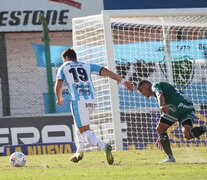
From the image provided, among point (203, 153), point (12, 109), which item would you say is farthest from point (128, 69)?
point (12, 109)

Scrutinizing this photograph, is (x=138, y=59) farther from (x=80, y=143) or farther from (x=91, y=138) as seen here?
(x=91, y=138)

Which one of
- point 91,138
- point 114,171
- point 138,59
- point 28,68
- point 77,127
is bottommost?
point 114,171

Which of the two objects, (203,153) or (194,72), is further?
(194,72)

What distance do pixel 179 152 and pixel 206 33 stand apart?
508 centimetres

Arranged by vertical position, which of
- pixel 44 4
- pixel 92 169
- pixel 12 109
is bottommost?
pixel 92 169

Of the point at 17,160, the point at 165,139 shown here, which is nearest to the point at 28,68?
the point at 17,160

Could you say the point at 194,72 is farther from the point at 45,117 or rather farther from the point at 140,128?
the point at 45,117

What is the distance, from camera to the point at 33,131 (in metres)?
18.5

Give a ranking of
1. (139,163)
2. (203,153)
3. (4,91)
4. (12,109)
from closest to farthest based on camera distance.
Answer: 1. (139,163)
2. (203,153)
3. (4,91)
4. (12,109)

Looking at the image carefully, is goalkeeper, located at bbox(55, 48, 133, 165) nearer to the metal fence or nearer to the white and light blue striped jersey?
the white and light blue striped jersey

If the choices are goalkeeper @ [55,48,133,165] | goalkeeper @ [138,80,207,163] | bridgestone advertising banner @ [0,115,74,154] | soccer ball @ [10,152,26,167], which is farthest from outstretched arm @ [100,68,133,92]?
bridgestone advertising banner @ [0,115,74,154]

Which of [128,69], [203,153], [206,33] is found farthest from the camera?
[206,33]

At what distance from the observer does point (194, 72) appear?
61.6 ft

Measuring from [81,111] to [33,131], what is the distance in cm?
628
